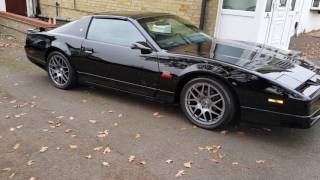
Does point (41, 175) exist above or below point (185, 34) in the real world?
below

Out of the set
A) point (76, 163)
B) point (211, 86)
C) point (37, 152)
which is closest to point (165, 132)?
point (211, 86)

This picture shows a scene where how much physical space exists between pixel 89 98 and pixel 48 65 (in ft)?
3.48

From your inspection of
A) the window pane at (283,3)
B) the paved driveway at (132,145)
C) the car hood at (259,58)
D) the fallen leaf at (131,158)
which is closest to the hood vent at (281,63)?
the car hood at (259,58)

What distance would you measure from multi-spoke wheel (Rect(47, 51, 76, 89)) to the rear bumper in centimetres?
295

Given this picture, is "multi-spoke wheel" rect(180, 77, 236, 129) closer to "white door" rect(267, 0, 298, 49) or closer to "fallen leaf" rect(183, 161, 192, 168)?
"fallen leaf" rect(183, 161, 192, 168)

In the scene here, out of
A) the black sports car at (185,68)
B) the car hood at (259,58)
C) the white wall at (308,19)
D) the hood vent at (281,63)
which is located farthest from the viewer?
the white wall at (308,19)

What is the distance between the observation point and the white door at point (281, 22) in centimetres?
798

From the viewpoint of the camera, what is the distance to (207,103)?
4410 mm

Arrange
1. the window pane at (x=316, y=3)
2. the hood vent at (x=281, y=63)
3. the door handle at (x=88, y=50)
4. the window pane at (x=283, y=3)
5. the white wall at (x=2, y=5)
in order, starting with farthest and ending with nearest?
the window pane at (x=316, y=3) < the white wall at (x=2, y=5) < the window pane at (x=283, y=3) < the door handle at (x=88, y=50) < the hood vent at (x=281, y=63)

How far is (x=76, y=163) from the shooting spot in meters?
3.71

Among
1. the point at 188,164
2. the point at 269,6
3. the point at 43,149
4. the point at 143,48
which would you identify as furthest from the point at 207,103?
the point at 269,6

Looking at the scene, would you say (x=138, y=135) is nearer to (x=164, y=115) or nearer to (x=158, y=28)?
(x=164, y=115)

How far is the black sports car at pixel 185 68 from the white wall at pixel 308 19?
798 centimetres

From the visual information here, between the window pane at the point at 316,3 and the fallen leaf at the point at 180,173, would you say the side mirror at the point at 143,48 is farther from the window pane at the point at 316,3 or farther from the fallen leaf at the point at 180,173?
the window pane at the point at 316,3
